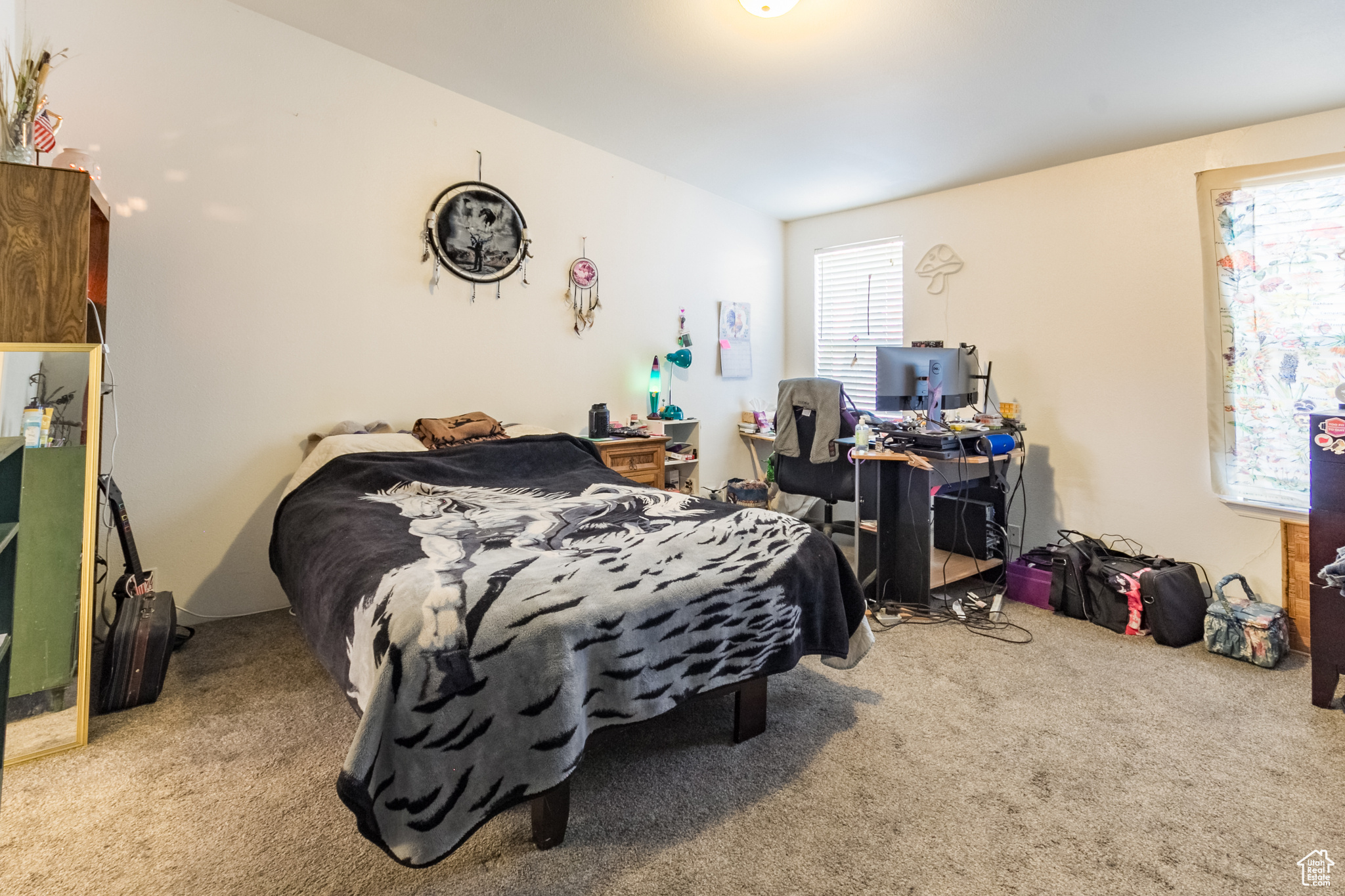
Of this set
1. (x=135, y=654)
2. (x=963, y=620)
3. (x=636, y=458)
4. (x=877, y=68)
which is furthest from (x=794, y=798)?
(x=877, y=68)

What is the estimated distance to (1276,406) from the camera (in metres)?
3.15

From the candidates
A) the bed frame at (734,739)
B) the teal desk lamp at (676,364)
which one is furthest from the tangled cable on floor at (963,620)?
the teal desk lamp at (676,364)

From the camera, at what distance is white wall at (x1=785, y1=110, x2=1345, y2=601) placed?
3.34 meters

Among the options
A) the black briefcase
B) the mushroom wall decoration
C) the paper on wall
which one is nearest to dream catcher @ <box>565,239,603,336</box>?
the paper on wall

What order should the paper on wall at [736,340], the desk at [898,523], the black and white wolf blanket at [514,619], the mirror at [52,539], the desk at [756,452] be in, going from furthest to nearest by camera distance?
the desk at [756,452] < the paper on wall at [736,340] < the desk at [898,523] < the mirror at [52,539] < the black and white wolf blanket at [514,619]

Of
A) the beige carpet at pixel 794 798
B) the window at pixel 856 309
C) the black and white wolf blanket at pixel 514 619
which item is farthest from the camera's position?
the window at pixel 856 309

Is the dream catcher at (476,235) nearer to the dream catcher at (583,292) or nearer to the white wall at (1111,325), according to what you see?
the dream catcher at (583,292)

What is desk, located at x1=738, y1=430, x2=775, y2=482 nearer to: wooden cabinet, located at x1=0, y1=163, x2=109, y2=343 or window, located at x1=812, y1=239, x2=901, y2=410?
window, located at x1=812, y1=239, x2=901, y2=410

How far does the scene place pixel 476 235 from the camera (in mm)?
3486

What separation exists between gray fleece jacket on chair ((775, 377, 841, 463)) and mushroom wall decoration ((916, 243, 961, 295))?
1375mm

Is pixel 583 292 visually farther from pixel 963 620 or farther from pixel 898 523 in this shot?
pixel 963 620

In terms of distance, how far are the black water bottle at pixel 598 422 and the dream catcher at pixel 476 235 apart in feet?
2.78

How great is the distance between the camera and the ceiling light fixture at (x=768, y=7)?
7.73 feet

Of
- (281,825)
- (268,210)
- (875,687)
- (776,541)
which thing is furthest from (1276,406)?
(268,210)
